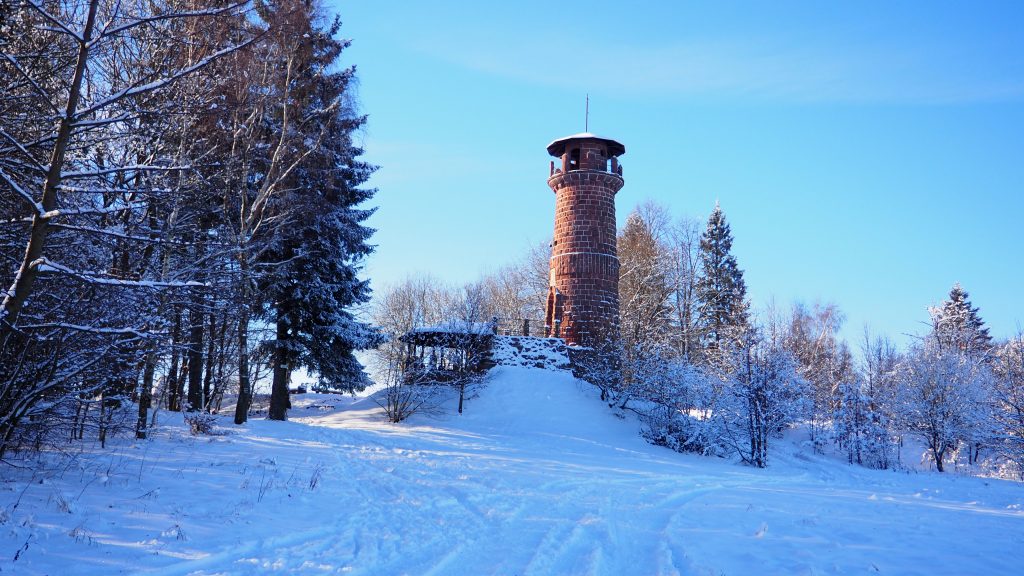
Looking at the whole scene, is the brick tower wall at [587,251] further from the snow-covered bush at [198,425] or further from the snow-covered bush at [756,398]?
the snow-covered bush at [198,425]

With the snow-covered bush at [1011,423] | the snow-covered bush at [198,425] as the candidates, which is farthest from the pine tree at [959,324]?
the snow-covered bush at [198,425]

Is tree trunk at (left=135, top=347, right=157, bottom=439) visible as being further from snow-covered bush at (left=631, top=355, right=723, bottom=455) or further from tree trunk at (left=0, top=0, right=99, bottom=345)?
snow-covered bush at (left=631, top=355, right=723, bottom=455)

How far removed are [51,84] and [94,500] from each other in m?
4.50

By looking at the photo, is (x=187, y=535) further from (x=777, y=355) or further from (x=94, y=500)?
(x=777, y=355)

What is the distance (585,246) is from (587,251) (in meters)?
0.22

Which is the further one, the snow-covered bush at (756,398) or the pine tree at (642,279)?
the pine tree at (642,279)

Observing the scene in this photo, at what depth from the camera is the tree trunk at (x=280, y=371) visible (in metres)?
18.6

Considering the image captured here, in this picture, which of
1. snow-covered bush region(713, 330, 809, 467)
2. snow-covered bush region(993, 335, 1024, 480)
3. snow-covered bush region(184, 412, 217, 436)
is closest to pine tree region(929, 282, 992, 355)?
snow-covered bush region(993, 335, 1024, 480)

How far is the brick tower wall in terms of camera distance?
81.1 feet

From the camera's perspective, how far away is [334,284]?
19359 mm

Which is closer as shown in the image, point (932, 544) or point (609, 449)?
point (932, 544)

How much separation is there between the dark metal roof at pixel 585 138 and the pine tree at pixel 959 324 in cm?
2381

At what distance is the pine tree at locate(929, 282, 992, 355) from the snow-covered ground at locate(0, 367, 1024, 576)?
1183 inches

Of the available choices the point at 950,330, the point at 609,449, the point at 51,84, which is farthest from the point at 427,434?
the point at 950,330
